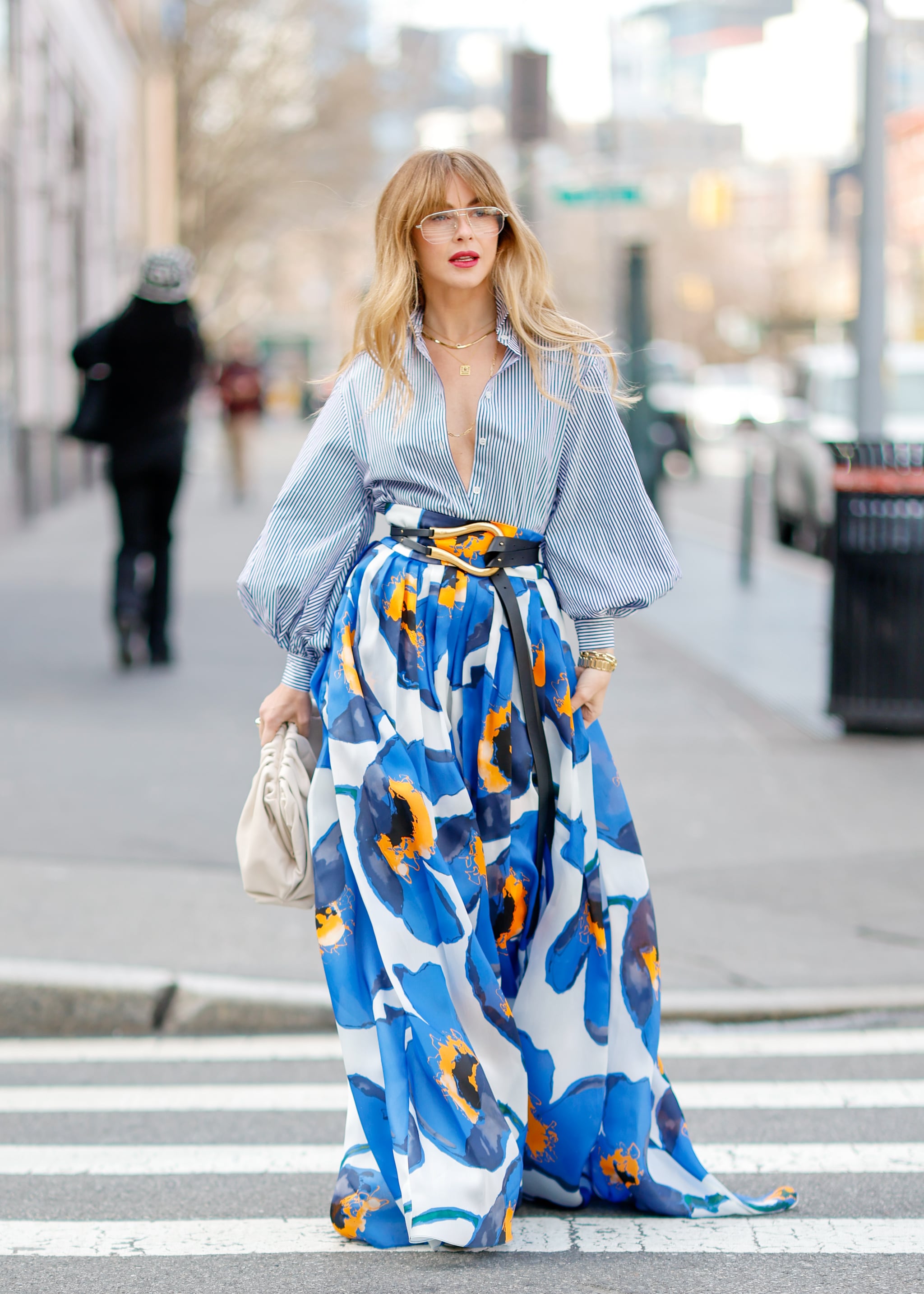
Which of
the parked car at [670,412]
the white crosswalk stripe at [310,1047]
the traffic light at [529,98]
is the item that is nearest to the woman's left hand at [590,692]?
the white crosswalk stripe at [310,1047]

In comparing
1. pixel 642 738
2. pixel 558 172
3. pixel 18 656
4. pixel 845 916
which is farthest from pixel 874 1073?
pixel 558 172

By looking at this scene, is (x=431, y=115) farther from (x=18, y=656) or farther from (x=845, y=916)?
(x=845, y=916)

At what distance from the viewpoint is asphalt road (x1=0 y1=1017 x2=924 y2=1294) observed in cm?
304

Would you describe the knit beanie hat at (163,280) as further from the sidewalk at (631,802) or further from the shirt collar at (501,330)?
the shirt collar at (501,330)

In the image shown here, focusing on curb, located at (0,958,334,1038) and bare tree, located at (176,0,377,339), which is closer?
curb, located at (0,958,334,1038)

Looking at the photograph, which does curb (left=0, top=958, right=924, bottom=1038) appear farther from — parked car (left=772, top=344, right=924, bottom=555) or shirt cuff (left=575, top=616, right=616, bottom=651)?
parked car (left=772, top=344, right=924, bottom=555)

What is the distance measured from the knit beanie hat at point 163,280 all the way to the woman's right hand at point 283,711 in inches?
238

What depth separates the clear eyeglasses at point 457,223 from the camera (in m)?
3.08

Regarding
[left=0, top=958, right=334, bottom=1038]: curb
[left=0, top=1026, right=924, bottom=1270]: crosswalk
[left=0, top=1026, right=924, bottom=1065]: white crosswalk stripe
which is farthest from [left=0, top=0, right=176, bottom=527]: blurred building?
[left=0, top=1026, right=924, bottom=1270]: crosswalk

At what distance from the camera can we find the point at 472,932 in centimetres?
305

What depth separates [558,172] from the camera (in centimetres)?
1730

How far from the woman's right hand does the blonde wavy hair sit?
0.59 metres

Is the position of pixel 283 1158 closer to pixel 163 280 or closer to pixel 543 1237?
pixel 543 1237

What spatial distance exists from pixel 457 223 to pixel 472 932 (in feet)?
4.07
